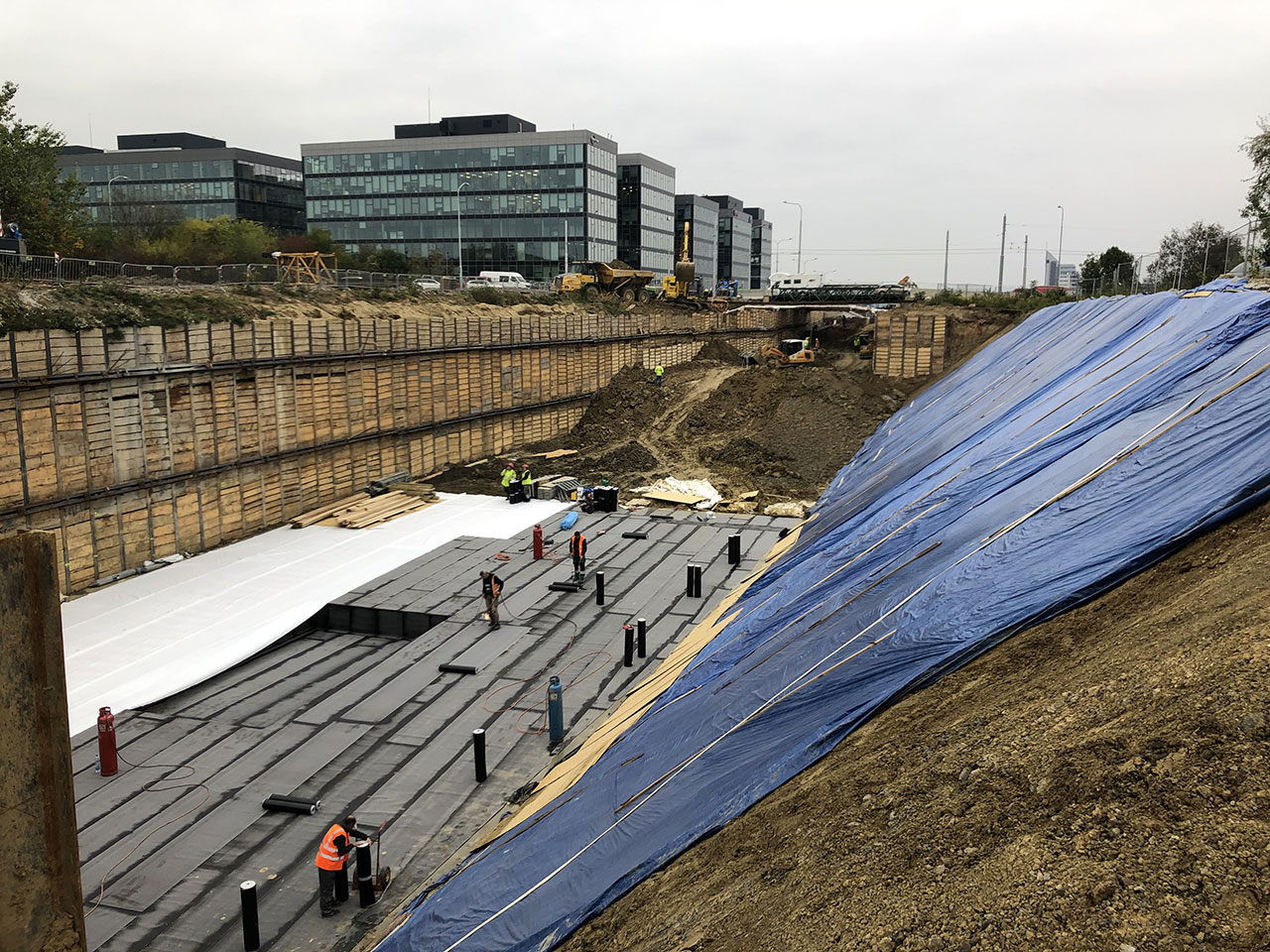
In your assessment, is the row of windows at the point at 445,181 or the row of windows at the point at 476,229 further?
the row of windows at the point at 476,229

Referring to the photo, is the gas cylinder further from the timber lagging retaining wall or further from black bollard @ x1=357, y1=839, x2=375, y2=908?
the timber lagging retaining wall

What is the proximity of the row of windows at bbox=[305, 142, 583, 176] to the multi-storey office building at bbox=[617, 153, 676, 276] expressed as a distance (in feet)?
53.0

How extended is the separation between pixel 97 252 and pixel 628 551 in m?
33.6

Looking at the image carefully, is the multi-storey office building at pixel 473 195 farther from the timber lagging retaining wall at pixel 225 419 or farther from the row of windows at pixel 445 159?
the timber lagging retaining wall at pixel 225 419

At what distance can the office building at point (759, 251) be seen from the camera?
160125mm

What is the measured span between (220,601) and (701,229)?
11338 centimetres

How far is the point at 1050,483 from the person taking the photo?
803cm

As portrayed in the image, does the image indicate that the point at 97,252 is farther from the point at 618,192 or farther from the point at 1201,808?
the point at 618,192

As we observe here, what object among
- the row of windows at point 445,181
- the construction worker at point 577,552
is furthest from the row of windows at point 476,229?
the construction worker at point 577,552

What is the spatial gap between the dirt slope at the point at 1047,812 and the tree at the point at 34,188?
37226 mm

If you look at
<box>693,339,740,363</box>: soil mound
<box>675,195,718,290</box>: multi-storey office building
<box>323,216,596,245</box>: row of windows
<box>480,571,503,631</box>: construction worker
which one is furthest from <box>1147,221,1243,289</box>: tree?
<box>675,195,718,290</box>: multi-storey office building

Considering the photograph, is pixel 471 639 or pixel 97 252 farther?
pixel 97 252

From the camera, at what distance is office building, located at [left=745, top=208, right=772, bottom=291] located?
160125 mm

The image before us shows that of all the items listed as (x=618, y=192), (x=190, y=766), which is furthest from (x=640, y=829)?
(x=618, y=192)
